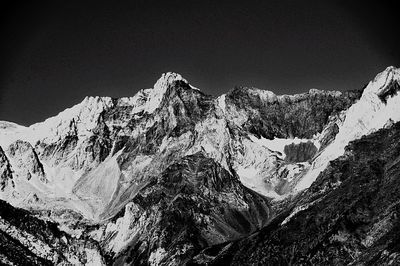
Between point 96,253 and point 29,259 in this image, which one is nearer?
point 29,259

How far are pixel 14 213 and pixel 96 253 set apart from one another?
1759cm

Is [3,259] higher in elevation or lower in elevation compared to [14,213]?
lower

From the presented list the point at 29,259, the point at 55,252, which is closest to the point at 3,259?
the point at 29,259

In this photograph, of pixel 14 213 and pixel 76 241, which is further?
pixel 76 241

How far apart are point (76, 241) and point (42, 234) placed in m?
12.9

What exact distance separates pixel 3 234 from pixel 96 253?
74.7 ft

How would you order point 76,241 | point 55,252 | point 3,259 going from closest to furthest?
point 3,259 < point 55,252 < point 76,241

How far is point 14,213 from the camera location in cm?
10300

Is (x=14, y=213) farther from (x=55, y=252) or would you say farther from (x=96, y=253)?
(x=96, y=253)

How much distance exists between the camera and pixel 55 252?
331 ft

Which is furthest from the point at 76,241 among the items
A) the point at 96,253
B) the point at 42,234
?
the point at 42,234

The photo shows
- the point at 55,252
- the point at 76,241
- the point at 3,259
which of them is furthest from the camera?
the point at 76,241

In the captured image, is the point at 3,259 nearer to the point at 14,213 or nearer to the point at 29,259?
the point at 29,259

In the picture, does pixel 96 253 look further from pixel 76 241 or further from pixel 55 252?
pixel 55 252
